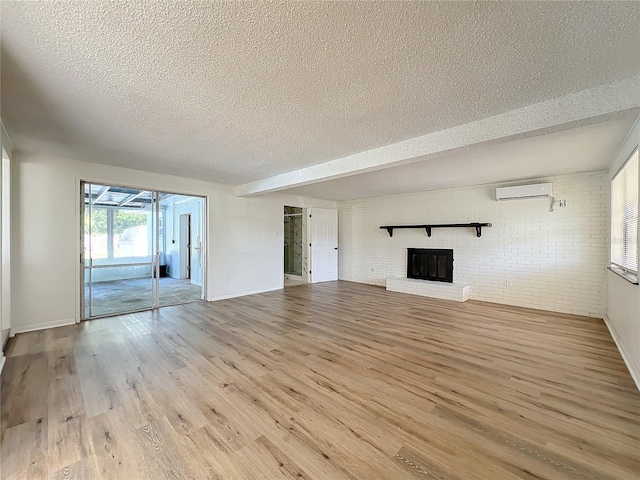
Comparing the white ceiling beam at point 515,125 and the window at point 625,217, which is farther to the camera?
the window at point 625,217

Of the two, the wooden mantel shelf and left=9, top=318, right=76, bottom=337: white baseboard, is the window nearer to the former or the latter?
the wooden mantel shelf

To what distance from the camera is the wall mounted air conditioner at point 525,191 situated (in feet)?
14.9

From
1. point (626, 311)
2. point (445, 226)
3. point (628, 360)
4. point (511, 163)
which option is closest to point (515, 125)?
point (511, 163)

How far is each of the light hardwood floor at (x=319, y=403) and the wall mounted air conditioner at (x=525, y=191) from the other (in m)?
2.20

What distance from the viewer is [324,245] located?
25.8ft

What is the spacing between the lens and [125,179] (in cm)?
439

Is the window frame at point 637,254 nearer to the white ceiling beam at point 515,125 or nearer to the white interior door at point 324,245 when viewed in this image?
the white ceiling beam at point 515,125

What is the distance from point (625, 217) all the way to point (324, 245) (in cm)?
586

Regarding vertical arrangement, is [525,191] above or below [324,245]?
above

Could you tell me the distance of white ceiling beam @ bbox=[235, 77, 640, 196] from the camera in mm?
1925

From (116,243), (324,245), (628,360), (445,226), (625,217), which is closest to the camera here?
(628,360)

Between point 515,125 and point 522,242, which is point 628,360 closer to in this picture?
point 515,125

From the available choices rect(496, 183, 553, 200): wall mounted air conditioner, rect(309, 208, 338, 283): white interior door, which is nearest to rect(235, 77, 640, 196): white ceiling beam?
rect(496, 183, 553, 200): wall mounted air conditioner

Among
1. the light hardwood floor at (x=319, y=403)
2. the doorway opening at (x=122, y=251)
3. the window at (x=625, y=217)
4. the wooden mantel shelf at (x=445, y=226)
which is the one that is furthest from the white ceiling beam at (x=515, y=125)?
the doorway opening at (x=122, y=251)
